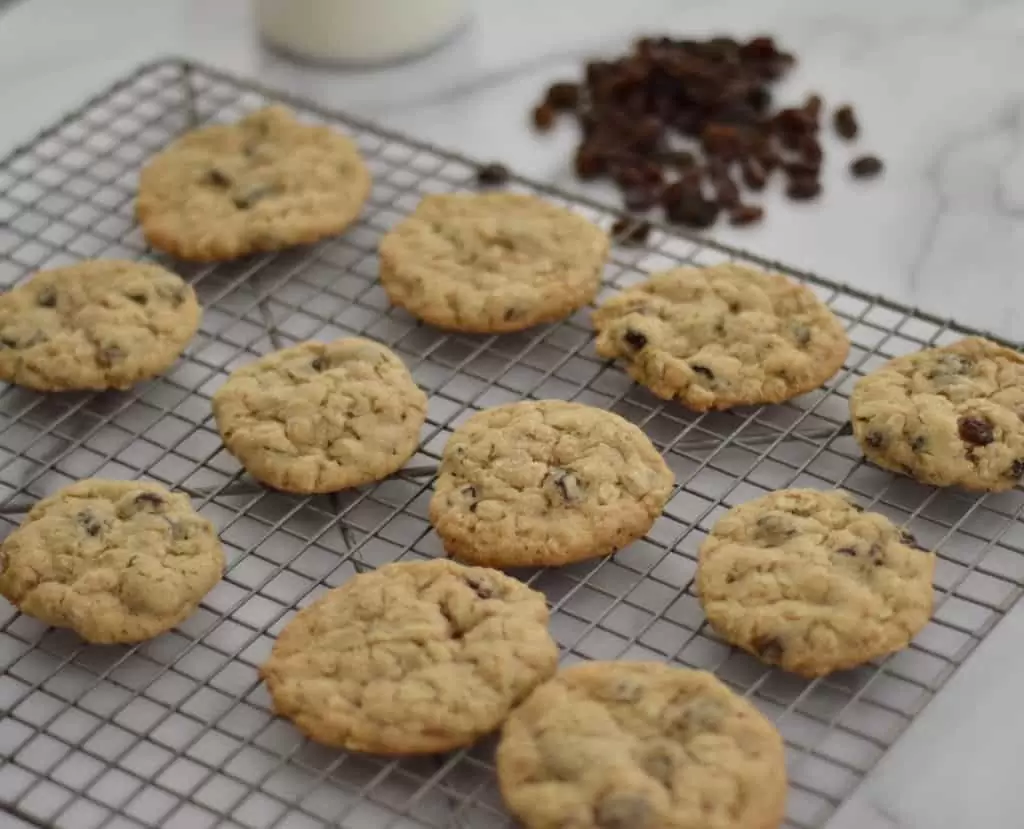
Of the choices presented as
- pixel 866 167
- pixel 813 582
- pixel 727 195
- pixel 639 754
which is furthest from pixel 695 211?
pixel 639 754

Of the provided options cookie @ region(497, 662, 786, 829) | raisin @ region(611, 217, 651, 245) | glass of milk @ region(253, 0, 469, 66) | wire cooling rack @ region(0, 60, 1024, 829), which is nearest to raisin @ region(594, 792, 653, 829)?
cookie @ region(497, 662, 786, 829)

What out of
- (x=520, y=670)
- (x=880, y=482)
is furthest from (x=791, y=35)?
(x=520, y=670)

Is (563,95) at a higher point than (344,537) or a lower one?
higher

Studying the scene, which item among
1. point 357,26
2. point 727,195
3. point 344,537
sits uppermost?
point 357,26

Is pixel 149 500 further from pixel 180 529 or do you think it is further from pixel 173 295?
pixel 173 295

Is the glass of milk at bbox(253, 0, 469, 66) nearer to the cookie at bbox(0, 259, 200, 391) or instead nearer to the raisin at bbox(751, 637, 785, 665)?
the cookie at bbox(0, 259, 200, 391)

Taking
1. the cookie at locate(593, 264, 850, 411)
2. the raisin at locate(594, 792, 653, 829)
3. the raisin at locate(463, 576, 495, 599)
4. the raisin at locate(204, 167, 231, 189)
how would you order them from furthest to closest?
the raisin at locate(204, 167, 231, 189) → the cookie at locate(593, 264, 850, 411) → the raisin at locate(463, 576, 495, 599) → the raisin at locate(594, 792, 653, 829)

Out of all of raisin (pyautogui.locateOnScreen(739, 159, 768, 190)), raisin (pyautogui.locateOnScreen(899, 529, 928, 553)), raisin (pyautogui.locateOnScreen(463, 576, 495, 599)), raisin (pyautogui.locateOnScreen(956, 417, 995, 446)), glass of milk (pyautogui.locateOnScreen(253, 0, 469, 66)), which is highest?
glass of milk (pyautogui.locateOnScreen(253, 0, 469, 66))
